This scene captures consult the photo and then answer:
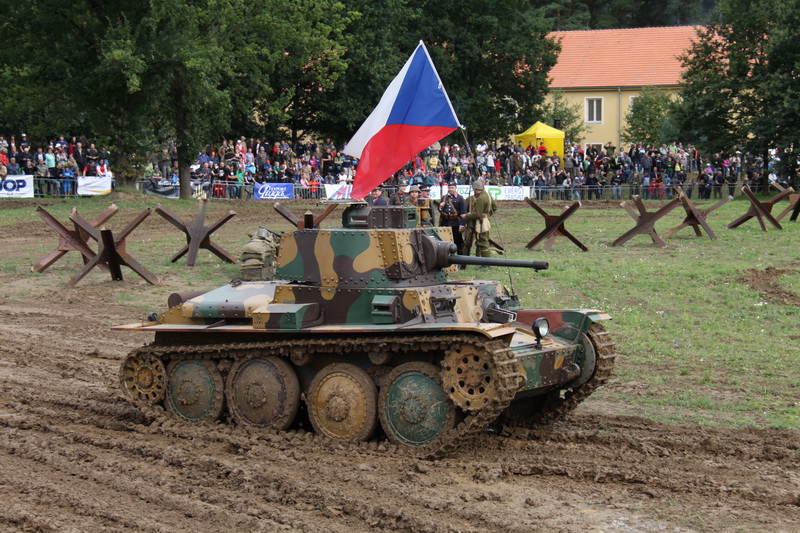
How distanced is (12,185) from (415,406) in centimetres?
2781

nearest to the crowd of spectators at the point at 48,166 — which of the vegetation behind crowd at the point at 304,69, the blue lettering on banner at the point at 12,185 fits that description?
the blue lettering on banner at the point at 12,185

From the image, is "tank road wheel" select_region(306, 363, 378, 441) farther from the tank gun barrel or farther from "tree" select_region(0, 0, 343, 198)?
"tree" select_region(0, 0, 343, 198)

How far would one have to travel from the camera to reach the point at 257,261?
1903 cm

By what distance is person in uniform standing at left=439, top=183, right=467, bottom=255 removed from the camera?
23297 millimetres

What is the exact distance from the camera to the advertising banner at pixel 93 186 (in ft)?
117

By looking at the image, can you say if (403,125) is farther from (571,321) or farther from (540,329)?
(540,329)

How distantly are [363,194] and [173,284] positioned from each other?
8.15 meters

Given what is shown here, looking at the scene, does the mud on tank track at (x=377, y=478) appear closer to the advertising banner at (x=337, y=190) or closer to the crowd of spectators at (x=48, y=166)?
the crowd of spectators at (x=48, y=166)

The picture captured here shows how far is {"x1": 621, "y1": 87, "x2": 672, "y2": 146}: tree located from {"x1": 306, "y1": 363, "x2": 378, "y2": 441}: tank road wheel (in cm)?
4892

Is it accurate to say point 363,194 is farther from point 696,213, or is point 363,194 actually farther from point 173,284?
point 696,213

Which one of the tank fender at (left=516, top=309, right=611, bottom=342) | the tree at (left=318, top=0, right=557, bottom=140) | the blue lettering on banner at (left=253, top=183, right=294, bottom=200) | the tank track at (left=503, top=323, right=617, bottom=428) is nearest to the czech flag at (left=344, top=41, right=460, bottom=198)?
the tank fender at (left=516, top=309, right=611, bottom=342)

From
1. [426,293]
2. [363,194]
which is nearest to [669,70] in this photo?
[363,194]

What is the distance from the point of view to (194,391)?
12148 millimetres

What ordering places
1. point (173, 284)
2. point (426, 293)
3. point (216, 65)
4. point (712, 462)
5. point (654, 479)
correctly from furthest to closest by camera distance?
1. point (216, 65)
2. point (173, 284)
3. point (426, 293)
4. point (712, 462)
5. point (654, 479)
